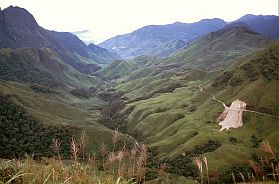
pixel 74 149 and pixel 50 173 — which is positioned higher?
pixel 74 149

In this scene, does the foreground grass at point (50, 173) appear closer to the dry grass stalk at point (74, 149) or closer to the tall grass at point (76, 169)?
the tall grass at point (76, 169)

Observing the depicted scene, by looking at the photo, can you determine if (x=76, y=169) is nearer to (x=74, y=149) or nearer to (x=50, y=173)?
(x=50, y=173)

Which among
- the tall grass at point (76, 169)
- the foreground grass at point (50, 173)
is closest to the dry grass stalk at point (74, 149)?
the tall grass at point (76, 169)

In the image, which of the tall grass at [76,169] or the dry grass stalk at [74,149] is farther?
the tall grass at [76,169]

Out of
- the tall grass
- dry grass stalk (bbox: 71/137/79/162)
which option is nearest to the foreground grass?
the tall grass

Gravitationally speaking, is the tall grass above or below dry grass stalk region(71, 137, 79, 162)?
below

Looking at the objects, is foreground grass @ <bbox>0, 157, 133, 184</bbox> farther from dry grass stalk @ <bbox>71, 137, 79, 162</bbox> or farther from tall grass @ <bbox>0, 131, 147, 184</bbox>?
dry grass stalk @ <bbox>71, 137, 79, 162</bbox>

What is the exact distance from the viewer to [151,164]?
16038 centimetres

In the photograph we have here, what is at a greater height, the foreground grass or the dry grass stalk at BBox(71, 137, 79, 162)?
the dry grass stalk at BBox(71, 137, 79, 162)

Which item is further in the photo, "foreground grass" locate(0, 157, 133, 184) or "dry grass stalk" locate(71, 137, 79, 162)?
"foreground grass" locate(0, 157, 133, 184)

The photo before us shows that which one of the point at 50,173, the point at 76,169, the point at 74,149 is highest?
the point at 74,149

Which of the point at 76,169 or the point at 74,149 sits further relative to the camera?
the point at 76,169

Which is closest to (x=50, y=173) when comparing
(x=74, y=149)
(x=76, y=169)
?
(x=74, y=149)

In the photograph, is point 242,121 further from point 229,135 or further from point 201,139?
point 201,139
